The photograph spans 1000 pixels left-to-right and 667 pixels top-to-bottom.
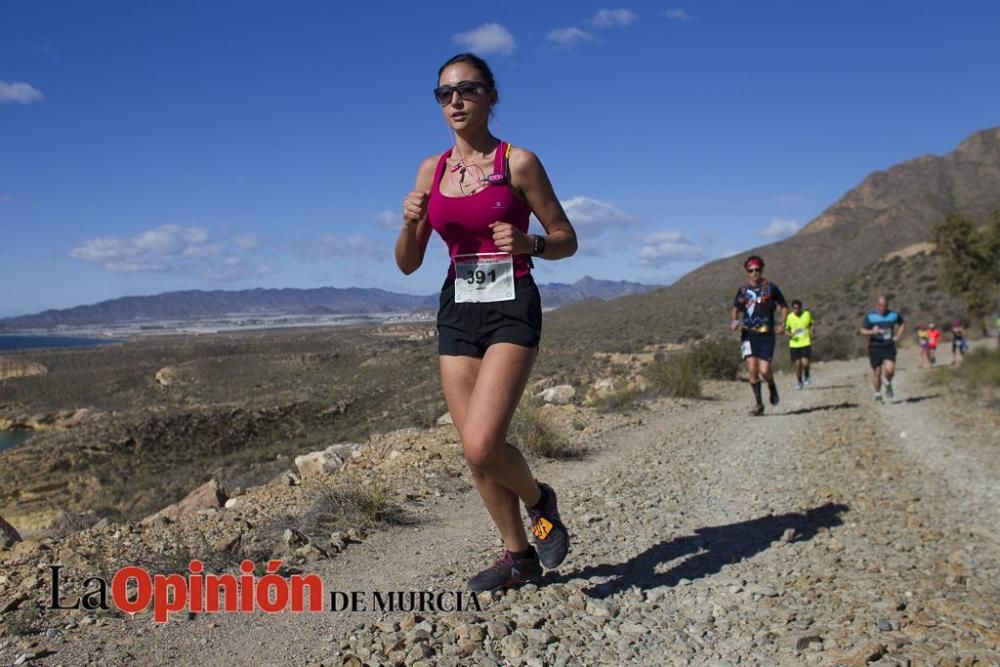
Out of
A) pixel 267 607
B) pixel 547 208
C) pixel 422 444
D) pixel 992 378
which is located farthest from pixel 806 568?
pixel 992 378

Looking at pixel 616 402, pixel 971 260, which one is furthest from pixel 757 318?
pixel 971 260

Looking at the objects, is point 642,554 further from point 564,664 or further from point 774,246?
point 774,246

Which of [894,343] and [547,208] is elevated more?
[547,208]

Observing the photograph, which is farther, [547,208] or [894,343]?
[894,343]

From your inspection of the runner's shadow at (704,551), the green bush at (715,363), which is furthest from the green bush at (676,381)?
the runner's shadow at (704,551)

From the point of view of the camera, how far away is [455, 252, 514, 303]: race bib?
3273mm

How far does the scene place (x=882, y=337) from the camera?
1131cm

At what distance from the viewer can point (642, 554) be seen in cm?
429

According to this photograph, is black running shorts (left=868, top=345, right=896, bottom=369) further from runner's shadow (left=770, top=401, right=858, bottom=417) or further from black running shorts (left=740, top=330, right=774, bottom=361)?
black running shorts (left=740, top=330, right=774, bottom=361)

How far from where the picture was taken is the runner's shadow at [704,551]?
12.7 ft

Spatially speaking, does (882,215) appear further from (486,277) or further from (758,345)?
(486,277)

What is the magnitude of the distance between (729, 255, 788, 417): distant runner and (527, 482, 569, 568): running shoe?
643 cm

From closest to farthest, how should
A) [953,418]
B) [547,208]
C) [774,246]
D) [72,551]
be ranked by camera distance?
[547,208] → [72,551] → [953,418] → [774,246]

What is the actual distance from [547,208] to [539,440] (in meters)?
4.49
